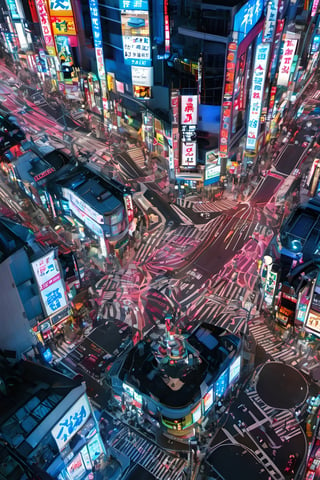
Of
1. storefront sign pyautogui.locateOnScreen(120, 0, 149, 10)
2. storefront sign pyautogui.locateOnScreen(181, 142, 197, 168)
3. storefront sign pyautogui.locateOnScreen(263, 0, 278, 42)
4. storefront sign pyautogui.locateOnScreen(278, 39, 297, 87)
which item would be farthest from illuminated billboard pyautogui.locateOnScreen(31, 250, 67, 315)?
storefront sign pyautogui.locateOnScreen(278, 39, 297, 87)

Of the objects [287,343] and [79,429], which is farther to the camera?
[287,343]

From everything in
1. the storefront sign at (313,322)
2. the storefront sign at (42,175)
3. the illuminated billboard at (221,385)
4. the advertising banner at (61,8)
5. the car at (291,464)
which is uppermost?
the advertising banner at (61,8)

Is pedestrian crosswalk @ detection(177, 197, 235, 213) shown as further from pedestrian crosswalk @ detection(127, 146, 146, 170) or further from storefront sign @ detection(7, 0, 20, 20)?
storefront sign @ detection(7, 0, 20, 20)

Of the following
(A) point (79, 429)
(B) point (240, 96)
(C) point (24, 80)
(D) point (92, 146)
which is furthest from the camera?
(C) point (24, 80)

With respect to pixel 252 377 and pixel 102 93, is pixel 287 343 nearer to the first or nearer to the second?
pixel 252 377

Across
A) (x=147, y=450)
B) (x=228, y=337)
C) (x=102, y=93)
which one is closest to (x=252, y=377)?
(x=228, y=337)

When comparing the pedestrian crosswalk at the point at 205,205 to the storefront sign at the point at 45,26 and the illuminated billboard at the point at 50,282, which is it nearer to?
the illuminated billboard at the point at 50,282

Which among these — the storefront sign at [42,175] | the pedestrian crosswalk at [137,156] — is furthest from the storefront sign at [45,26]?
the storefront sign at [42,175]
